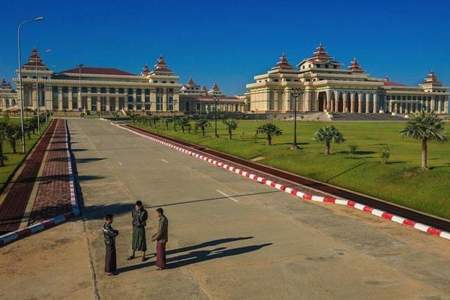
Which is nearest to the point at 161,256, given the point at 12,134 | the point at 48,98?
the point at 12,134

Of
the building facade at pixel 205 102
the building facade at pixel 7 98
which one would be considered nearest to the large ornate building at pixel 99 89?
the building facade at pixel 205 102

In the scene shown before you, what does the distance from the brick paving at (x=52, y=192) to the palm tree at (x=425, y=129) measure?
14.1 metres

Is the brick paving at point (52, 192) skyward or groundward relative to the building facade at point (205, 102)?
groundward

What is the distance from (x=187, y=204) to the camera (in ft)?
57.4

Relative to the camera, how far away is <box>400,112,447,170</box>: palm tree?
20.8 m

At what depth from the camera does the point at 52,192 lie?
63.5ft

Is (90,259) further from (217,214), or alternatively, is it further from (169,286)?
(217,214)

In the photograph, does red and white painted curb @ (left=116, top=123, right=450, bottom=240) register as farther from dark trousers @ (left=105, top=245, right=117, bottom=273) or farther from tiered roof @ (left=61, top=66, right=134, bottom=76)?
tiered roof @ (left=61, top=66, right=134, bottom=76)

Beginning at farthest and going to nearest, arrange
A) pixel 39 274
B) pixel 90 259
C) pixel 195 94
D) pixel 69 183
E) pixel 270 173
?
pixel 195 94, pixel 270 173, pixel 69 183, pixel 90 259, pixel 39 274

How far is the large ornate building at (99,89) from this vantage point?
5674 inches

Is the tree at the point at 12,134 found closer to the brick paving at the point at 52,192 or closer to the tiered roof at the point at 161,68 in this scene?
the brick paving at the point at 52,192

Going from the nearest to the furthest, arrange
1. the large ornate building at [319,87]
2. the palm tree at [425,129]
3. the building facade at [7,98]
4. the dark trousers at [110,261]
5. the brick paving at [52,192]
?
the dark trousers at [110,261] < the brick paving at [52,192] < the palm tree at [425,129] < the large ornate building at [319,87] < the building facade at [7,98]

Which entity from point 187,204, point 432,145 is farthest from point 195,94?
point 187,204

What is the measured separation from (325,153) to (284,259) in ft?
59.5
